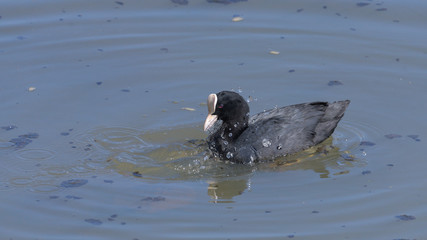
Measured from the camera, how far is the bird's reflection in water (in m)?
7.89

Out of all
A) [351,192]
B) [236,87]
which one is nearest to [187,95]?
[236,87]

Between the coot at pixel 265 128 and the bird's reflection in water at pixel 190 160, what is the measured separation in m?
0.12

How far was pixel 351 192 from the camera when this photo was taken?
24.5 feet

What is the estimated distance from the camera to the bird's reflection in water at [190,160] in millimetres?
7895

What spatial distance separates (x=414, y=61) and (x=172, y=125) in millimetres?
3470

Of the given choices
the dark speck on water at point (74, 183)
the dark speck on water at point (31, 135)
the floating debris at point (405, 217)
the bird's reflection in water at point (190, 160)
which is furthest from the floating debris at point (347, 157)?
the dark speck on water at point (31, 135)

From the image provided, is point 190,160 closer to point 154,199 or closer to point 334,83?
point 154,199

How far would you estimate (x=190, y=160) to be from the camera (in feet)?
27.1

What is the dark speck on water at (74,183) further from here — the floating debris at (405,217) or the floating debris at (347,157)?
the floating debris at (405,217)

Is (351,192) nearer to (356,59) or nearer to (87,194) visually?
(87,194)

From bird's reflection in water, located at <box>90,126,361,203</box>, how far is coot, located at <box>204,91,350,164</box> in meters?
0.12

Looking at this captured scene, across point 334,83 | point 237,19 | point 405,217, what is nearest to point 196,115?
point 334,83

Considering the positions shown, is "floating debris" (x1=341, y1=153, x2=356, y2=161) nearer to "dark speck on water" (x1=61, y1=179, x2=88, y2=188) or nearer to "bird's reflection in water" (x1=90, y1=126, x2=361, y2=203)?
"bird's reflection in water" (x1=90, y1=126, x2=361, y2=203)

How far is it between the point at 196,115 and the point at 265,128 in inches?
43.0
